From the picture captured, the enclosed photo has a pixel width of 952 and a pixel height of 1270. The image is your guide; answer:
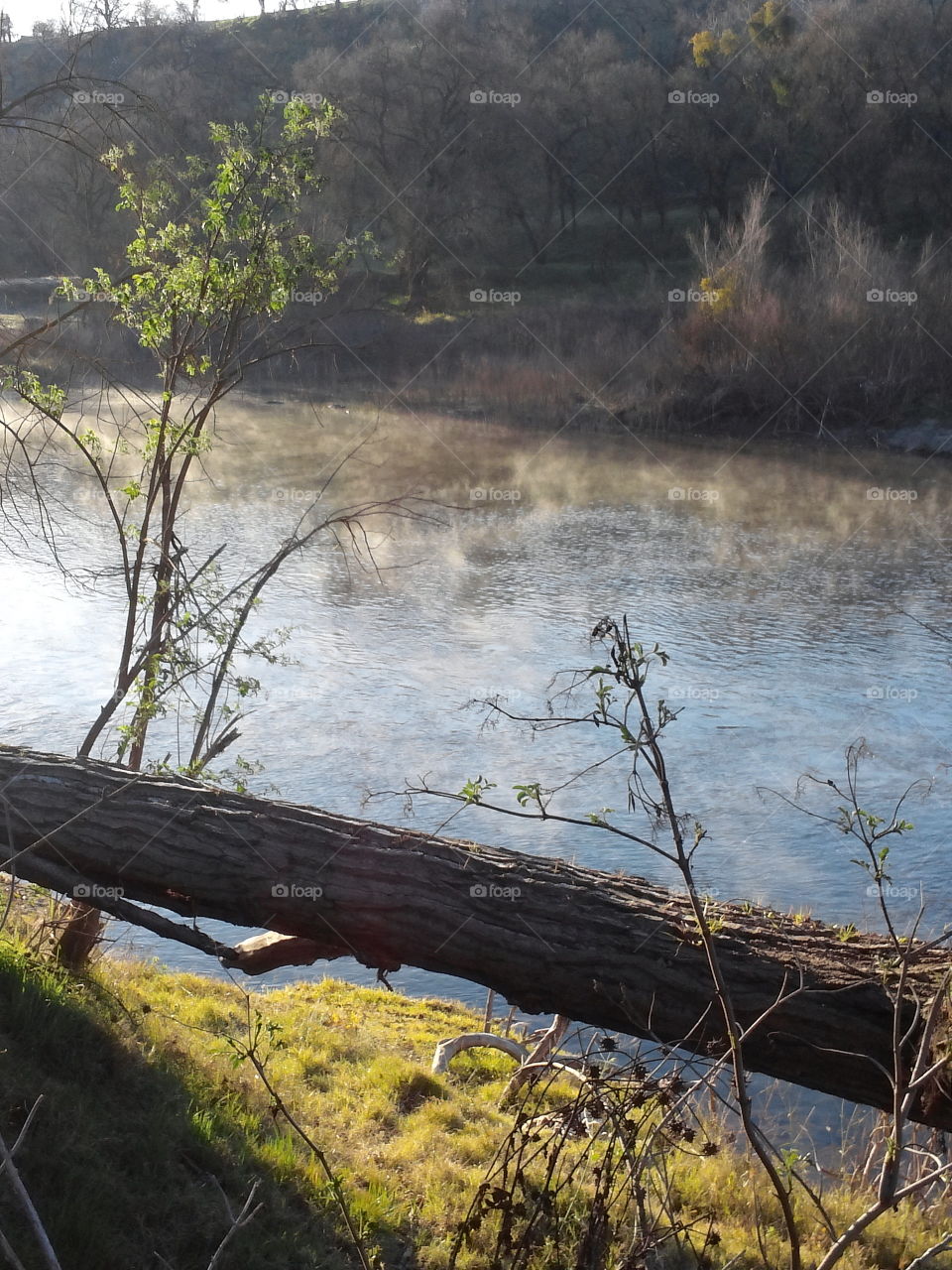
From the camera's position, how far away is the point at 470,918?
3.97m

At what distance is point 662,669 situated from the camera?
10.7 meters

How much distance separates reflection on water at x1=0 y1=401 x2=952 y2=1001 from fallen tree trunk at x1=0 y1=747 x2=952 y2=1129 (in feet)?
6.17

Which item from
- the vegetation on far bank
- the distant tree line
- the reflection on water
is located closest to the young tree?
the reflection on water

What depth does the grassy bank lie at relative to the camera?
3.34m

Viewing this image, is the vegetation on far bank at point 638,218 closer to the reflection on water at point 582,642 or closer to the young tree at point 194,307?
the reflection on water at point 582,642

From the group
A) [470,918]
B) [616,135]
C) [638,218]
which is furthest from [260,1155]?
[616,135]

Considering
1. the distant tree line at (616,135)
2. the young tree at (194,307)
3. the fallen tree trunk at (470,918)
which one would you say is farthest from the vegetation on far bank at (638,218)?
the fallen tree trunk at (470,918)

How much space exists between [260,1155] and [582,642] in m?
7.18

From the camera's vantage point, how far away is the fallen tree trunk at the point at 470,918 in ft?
12.1

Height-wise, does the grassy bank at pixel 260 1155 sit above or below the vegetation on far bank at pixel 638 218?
below

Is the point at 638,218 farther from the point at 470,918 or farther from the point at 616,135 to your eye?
the point at 470,918

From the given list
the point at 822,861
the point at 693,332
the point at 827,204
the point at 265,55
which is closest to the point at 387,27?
the point at 265,55

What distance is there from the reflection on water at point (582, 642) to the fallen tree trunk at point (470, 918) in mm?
1881

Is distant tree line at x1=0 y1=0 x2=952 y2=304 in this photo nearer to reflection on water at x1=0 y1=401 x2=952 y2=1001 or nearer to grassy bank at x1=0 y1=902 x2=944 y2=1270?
reflection on water at x1=0 y1=401 x2=952 y2=1001
